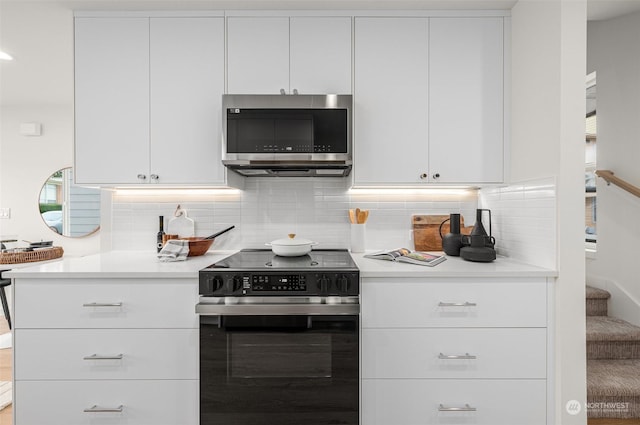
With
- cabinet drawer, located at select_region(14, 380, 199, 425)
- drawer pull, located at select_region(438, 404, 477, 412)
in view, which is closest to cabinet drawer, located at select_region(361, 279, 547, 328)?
drawer pull, located at select_region(438, 404, 477, 412)

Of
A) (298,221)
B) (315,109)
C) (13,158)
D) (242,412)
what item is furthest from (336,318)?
(13,158)

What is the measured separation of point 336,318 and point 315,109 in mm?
1102

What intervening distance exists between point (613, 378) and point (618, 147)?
69.7 inches

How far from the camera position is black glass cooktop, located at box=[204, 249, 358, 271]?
1699 millimetres

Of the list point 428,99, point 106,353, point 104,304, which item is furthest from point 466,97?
point 106,353

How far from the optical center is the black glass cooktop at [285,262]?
170 centimetres

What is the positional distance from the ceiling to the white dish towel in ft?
4.54

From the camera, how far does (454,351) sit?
1.70 metres

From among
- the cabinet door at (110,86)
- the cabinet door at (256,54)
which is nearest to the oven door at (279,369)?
the cabinet door at (110,86)

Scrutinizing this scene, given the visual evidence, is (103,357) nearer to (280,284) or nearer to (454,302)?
(280,284)

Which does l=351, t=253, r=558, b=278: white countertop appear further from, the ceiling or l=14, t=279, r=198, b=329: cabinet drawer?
the ceiling

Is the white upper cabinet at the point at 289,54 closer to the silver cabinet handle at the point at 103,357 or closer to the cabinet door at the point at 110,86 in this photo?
the cabinet door at the point at 110,86

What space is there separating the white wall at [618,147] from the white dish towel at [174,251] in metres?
3.16

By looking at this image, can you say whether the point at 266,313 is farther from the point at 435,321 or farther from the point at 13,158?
the point at 13,158
